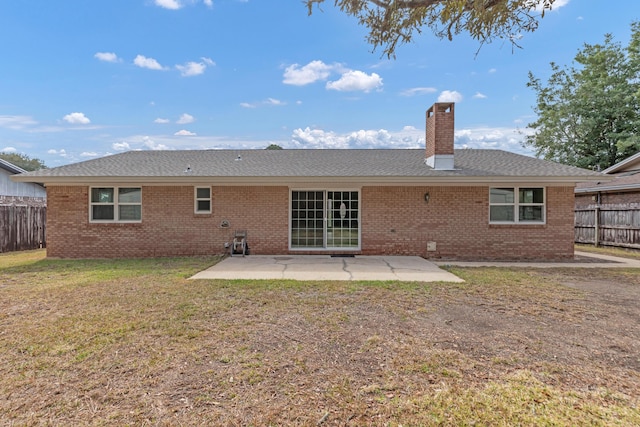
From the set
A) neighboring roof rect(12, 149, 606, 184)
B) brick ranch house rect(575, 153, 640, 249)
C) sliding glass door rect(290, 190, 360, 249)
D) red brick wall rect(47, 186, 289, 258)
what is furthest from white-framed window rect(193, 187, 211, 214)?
brick ranch house rect(575, 153, 640, 249)

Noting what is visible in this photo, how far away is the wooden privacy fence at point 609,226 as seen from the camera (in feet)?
41.0

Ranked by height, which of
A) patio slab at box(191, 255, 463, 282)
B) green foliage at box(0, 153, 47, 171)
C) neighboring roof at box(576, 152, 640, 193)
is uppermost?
green foliage at box(0, 153, 47, 171)

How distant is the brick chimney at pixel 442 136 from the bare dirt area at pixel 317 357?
18.3 feet

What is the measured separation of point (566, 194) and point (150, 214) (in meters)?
12.8

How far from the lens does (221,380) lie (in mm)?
3139

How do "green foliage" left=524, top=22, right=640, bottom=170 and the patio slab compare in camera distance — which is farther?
"green foliage" left=524, top=22, right=640, bottom=170

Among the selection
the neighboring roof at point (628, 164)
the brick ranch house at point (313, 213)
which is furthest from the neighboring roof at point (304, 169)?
the neighboring roof at point (628, 164)

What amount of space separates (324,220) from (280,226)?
1.42m

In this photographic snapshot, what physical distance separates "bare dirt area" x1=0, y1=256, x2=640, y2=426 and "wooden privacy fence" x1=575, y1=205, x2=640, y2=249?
334 inches

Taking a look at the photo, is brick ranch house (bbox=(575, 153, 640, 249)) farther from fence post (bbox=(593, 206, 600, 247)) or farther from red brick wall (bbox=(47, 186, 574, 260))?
red brick wall (bbox=(47, 186, 574, 260))

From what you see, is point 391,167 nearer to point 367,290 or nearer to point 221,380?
point 367,290

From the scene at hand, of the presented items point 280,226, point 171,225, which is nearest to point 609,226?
point 280,226

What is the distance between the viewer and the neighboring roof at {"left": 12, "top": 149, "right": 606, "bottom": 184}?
986 cm

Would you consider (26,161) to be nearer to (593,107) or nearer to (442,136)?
(442,136)
